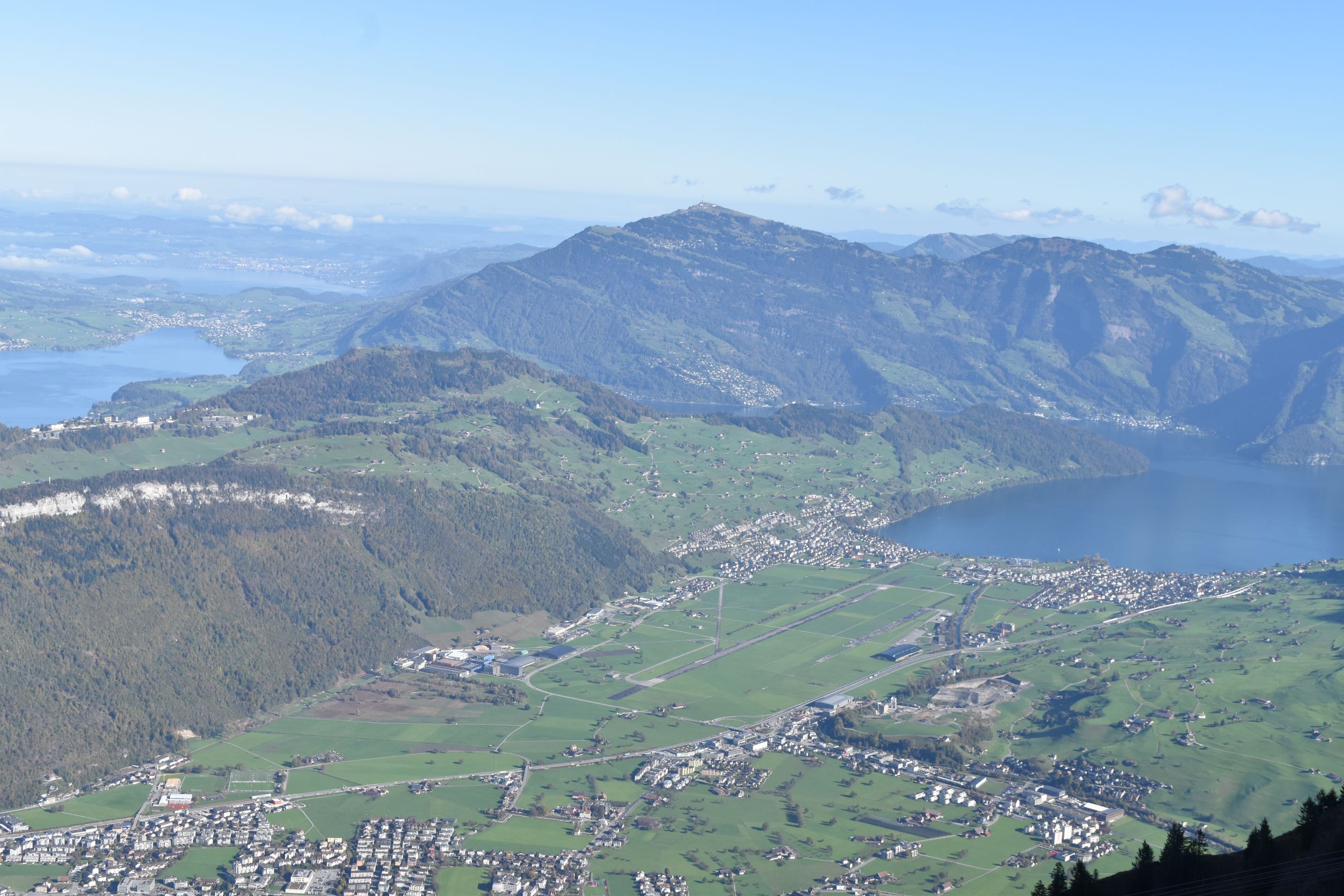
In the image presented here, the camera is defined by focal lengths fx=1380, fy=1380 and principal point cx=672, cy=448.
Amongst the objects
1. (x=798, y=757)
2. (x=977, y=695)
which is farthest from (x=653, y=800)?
(x=977, y=695)

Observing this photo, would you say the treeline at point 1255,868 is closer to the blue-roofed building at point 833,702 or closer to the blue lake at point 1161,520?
the blue-roofed building at point 833,702

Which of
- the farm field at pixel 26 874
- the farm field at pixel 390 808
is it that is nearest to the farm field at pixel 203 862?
the farm field at pixel 390 808

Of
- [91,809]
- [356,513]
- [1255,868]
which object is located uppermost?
[1255,868]

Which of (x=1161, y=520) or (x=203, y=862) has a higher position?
(x=1161, y=520)

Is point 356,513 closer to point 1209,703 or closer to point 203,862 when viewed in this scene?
point 203,862

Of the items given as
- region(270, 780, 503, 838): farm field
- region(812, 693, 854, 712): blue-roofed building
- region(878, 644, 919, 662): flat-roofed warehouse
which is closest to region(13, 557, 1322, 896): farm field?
region(270, 780, 503, 838): farm field

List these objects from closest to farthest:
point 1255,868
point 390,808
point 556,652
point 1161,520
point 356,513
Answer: point 1255,868 → point 390,808 → point 556,652 → point 356,513 → point 1161,520

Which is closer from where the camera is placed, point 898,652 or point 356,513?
point 898,652

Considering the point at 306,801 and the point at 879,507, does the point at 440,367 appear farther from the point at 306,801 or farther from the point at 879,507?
the point at 306,801
